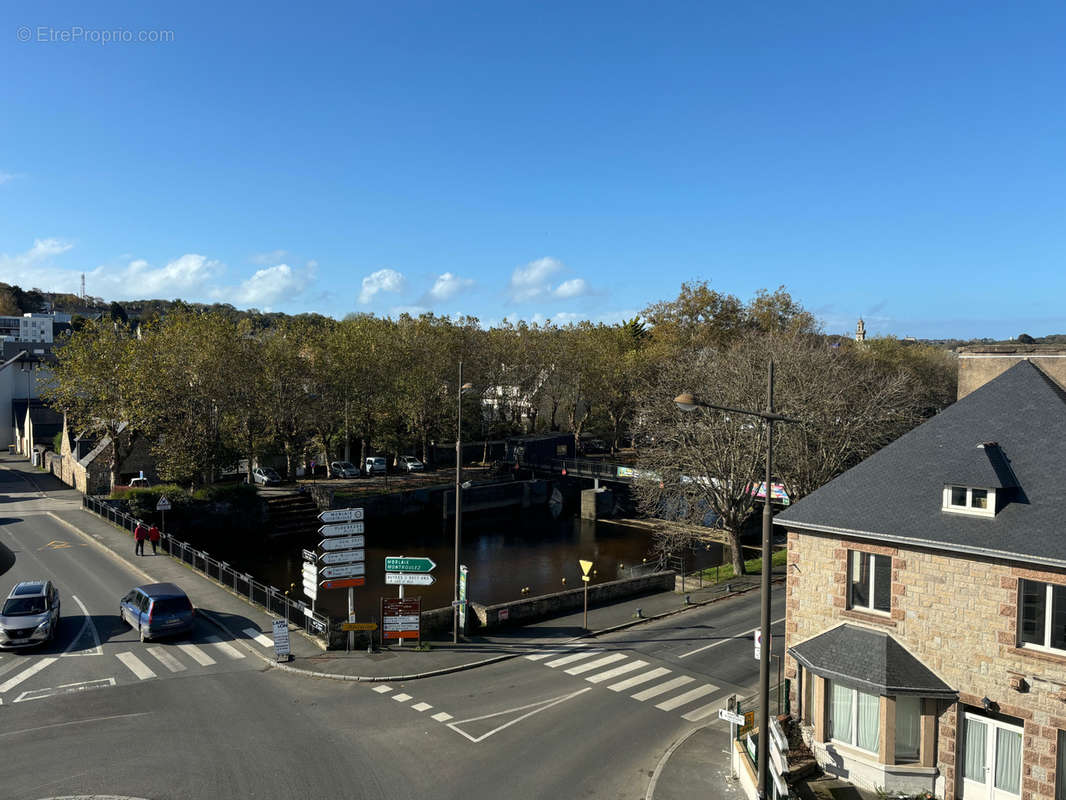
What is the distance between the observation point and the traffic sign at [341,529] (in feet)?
71.2

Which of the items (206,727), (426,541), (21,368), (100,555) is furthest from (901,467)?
(21,368)

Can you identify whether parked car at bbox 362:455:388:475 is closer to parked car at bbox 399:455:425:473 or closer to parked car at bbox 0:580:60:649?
parked car at bbox 399:455:425:473

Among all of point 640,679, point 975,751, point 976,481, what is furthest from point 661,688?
point 976,481

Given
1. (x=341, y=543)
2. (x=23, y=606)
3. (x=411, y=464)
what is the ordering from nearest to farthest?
(x=23, y=606) < (x=341, y=543) < (x=411, y=464)

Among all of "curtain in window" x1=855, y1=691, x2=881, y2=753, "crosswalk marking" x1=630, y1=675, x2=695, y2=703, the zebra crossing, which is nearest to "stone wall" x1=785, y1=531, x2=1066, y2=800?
"curtain in window" x1=855, y1=691, x2=881, y2=753

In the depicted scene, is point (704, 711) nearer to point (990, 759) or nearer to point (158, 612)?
point (990, 759)

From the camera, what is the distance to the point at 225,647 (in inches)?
839

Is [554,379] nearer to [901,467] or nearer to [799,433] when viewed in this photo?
[799,433]

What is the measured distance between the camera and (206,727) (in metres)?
15.8

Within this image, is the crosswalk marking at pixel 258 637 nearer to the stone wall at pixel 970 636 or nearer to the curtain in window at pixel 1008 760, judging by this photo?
the stone wall at pixel 970 636

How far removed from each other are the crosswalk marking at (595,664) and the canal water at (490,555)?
9287 mm

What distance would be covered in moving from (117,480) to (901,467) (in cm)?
4565

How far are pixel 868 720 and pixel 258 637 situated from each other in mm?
17309

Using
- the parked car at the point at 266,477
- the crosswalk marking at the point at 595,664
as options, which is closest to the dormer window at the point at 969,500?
the crosswalk marking at the point at 595,664
